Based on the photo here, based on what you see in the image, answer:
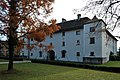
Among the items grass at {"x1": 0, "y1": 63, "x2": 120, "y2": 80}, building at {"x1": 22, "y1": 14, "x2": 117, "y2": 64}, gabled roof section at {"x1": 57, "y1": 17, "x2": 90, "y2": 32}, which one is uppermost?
gabled roof section at {"x1": 57, "y1": 17, "x2": 90, "y2": 32}

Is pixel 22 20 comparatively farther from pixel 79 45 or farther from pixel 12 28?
pixel 79 45

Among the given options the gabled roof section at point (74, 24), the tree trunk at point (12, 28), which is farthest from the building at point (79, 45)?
the tree trunk at point (12, 28)

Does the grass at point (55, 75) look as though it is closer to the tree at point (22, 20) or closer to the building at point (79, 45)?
the tree at point (22, 20)

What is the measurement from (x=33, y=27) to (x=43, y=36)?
1456mm

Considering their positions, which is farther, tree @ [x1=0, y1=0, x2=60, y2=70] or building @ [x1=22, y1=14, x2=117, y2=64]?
building @ [x1=22, y1=14, x2=117, y2=64]

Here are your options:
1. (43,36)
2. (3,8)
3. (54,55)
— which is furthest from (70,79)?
(54,55)

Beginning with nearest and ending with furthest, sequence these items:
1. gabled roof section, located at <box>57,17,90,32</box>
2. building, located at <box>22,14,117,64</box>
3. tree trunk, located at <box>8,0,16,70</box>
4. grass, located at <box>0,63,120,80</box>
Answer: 1. grass, located at <box>0,63,120,80</box>
2. tree trunk, located at <box>8,0,16,70</box>
3. building, located at <box>22,14,117,64</box>
4. gabled roof section, located at <box>57,17,90,32</box>

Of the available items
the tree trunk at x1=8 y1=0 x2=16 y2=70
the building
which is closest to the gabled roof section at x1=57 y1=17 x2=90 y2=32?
the building

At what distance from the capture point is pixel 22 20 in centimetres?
2148

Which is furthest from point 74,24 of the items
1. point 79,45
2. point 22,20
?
point 22,20

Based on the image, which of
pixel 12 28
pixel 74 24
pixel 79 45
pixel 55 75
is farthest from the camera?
pixel 74 24

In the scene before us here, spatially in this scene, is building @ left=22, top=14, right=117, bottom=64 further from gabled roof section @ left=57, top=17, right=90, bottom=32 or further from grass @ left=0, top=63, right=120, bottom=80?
grass @ left=0, top=63, right=120, bottom=80

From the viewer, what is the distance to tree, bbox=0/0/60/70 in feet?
67.8

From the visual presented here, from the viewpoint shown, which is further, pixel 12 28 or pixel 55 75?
pixel 12 28
